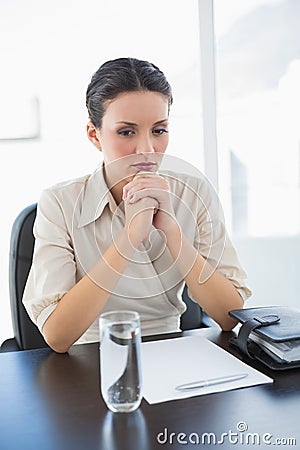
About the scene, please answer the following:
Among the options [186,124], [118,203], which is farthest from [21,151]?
[118,203]

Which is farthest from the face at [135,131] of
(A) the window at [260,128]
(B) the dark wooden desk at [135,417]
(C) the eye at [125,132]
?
(A) the window at [260,128]

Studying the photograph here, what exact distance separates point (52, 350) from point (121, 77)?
0.66m

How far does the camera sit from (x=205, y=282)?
1.49 metres

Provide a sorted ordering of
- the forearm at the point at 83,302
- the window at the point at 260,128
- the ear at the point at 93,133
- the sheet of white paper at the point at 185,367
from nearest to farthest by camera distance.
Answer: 1. the sheet of white paper at the point at 185,367
2. the forearm at the point at 83,302
3. the ear at the point at 93,133
4. the window at the point at 260,128

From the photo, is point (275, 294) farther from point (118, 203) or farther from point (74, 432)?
point (74, 432)

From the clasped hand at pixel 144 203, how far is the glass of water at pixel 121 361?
453mm

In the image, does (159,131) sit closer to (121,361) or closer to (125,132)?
(125,132)

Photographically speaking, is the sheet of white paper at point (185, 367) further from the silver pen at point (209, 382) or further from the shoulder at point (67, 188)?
the shoulder at point (67, 188)

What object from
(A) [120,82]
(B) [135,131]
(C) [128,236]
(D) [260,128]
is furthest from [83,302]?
(D) [260,128]

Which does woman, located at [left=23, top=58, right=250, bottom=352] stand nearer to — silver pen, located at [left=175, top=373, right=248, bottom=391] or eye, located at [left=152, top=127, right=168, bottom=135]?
eye, located at [left=152, top=127, right=168, bottom=135]

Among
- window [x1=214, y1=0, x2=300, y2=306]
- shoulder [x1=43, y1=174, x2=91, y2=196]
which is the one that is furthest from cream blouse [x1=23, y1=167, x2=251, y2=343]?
window [x1=214, y1=0, x2=300, y2=306]

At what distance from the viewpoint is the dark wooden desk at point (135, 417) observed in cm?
88

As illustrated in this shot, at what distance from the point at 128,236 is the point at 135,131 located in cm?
24

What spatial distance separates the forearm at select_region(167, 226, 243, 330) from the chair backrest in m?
0.43
